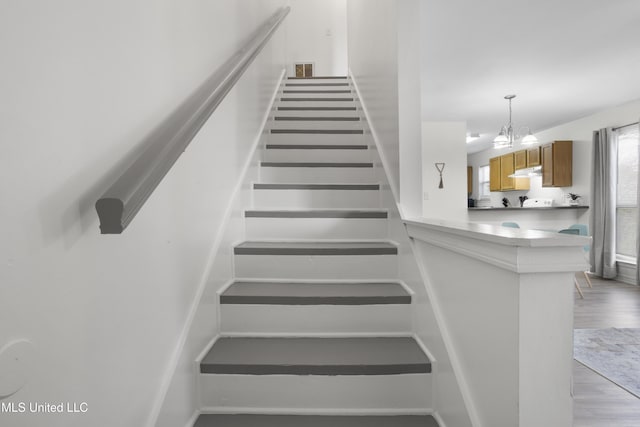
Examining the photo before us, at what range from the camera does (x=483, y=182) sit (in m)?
10.0

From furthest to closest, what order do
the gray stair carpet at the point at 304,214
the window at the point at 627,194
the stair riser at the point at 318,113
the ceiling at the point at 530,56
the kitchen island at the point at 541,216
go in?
the kitchen island at the point at 541,216
the window at the point at 627,194
the stair riser at the point at 318,113
the ceiling at the point at 530,56
the gray stair carpet at the point at 304,214

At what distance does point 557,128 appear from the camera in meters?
6.59

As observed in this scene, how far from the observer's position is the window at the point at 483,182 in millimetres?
9812

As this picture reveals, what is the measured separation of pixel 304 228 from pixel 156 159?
1270 mm

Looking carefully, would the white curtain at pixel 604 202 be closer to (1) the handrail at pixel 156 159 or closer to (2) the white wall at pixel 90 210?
(1) the handrail at pixel 156 159

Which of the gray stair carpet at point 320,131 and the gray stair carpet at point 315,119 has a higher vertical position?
the gray stair carpet at point 315,119

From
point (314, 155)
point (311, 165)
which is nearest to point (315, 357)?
point (311, 165)

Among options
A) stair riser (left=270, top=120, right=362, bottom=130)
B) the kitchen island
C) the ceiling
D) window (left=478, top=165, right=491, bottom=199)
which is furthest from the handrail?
window (left=478, top=165, right=491, bottom=199)

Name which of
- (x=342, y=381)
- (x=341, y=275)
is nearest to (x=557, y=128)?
(x=341, y=275)

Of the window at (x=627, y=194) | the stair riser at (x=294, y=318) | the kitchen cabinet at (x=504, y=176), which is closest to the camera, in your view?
the stair riser at (x=294, y=318)

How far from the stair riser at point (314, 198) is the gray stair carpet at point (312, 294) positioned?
0.69 meters

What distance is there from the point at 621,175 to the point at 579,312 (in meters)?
2.98

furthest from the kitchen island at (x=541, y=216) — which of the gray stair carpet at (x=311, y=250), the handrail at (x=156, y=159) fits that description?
the handrail at (x=156, y=159)

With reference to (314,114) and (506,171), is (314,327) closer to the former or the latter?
(314,114)
